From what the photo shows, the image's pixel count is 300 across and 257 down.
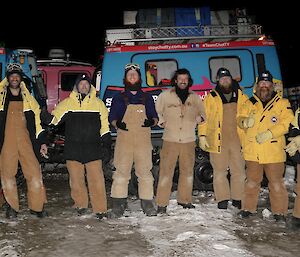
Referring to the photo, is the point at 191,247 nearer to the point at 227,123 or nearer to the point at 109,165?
the point at 227,123

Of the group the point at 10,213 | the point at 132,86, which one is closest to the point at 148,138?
the point at 132,86

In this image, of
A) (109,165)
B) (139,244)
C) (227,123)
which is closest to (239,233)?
(139,244)

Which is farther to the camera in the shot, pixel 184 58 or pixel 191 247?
pixel 184 58

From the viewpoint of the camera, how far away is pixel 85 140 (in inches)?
251

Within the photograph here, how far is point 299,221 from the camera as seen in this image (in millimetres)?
5801

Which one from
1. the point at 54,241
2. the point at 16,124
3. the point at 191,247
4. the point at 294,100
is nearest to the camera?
the point at 191,247

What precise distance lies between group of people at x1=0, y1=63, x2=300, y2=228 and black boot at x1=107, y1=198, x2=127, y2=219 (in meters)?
0.01

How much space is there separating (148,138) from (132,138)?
24cm

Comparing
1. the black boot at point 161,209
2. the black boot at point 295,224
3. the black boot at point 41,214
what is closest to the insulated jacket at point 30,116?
the black boot at point 41,214

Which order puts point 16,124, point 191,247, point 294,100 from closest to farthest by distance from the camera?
point 191,247 < point 16,124 < point 294,100

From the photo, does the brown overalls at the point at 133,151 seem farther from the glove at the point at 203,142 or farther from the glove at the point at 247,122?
the glove at the point at 247,122

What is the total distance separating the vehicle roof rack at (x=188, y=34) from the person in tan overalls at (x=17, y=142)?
2.07m

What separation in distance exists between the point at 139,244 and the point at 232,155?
7.15 feet

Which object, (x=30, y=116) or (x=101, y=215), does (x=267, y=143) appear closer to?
(x=101, y=215)
